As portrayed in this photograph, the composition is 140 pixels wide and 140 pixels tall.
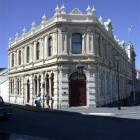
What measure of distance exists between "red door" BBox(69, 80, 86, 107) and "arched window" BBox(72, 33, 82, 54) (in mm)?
3289

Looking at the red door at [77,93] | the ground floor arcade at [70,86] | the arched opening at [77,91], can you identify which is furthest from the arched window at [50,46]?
the red door at [77,93]

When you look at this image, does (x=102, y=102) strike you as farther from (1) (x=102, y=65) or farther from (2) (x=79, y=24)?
(2) (x=79, y=24)

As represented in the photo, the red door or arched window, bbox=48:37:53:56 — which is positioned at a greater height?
arched window, bbox=48:37:53:56

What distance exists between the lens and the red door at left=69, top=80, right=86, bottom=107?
36844 millimetres

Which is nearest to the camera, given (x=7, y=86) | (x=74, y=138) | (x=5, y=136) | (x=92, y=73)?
(x=5, y=136)

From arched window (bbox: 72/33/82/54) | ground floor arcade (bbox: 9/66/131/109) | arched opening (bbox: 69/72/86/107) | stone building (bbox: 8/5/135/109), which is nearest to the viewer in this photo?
ground floor arcade (bbox: 9/66/131/109)

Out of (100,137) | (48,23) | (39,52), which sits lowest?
(100,137)

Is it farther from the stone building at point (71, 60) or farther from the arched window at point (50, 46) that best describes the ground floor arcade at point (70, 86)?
the arched window at point (50, 46)

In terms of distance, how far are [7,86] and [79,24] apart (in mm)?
24729

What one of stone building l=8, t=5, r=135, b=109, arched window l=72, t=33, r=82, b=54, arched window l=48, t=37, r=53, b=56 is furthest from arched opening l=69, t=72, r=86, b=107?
arched window l=48, t=37, r=53, b=56

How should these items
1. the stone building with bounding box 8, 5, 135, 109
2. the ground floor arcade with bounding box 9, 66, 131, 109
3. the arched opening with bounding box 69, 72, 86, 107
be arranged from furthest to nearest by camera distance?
the arched opening with bounding box 69, 72, 86, 107 < the stone building with bounding box 8, 5, 135, 109 < the ground floor arcade with bounding box 9, 66, 131, 109

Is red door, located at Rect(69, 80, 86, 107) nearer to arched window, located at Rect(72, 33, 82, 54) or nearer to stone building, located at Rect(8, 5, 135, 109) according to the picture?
stone building, located at Rect(8, 5, 135, 109)

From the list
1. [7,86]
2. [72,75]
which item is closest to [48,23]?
[72,75]

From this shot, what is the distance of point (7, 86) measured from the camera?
5806 centimetres
